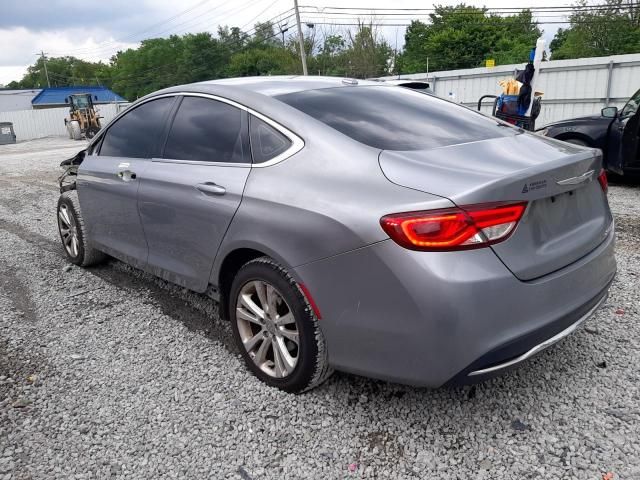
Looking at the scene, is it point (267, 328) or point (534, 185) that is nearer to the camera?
point (534, 185)

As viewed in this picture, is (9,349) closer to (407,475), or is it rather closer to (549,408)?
(407,475)

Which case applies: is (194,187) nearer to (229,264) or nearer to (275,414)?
(229,264)

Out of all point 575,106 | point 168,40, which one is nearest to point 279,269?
point 575,106

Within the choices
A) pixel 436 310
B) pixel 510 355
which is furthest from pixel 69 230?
pixel 510 355

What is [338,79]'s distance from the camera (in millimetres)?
3463

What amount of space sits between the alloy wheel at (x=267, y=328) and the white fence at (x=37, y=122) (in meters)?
41.0

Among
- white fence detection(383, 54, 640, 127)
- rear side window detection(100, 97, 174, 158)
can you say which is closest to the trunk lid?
rear side window detection(100, 97, 174, 158)

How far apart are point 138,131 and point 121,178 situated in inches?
14.8

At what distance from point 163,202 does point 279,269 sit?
118cm

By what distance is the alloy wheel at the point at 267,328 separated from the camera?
2.61 meters

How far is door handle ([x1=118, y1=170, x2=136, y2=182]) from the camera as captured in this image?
12.1 ft

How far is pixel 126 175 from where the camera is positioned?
3.76 m

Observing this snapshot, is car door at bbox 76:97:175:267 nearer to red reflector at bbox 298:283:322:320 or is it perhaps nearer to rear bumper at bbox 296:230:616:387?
red reflector at bbox 298:283:322:320

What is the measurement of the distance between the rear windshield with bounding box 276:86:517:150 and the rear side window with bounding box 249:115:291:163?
0.61 ft
